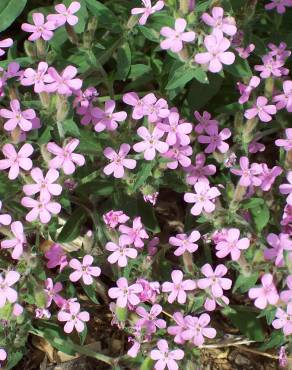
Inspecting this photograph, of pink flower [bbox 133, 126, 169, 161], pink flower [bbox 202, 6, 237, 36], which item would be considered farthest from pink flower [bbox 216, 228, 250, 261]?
pink flower [bbox 202, 6, 237, 36]

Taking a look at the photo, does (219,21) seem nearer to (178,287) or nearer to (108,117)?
(108,117)

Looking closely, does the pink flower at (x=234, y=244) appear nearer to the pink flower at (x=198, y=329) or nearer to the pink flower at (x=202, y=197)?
the pink flower at (x=202, y=197)

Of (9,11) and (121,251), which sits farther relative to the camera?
(9,11)

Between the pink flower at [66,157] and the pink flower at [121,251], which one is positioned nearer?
the pink flower at [66,157]

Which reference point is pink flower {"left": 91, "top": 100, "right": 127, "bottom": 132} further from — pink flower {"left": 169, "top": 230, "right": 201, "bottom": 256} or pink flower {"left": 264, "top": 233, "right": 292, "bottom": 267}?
pink flower {"left": 264, "top": 233, "right": 292, "bottom": 267}

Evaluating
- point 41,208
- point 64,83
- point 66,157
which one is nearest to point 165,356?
point 41,208

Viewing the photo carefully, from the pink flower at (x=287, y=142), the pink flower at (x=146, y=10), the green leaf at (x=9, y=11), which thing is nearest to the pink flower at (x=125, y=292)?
the pink flower at (x=287, y=142)

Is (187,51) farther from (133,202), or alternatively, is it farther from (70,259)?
(70,259)
